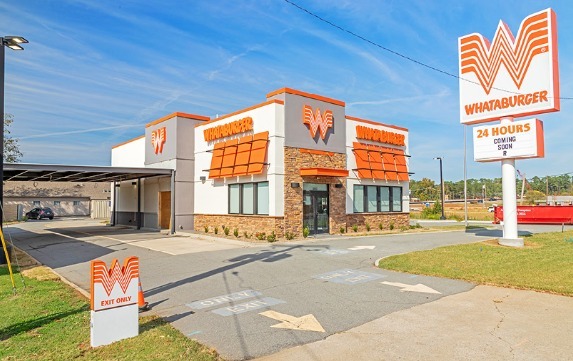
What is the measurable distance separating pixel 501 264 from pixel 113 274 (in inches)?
413

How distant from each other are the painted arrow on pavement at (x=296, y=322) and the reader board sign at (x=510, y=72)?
12.9m

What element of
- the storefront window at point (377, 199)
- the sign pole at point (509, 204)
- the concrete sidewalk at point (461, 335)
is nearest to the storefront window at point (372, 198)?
the storefront window at point (377, 199)

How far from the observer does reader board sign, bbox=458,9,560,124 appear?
14.6m

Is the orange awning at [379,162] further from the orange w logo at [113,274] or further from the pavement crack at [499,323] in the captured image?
the orange w logo at [113,274]

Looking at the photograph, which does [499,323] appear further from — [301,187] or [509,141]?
[301,187]

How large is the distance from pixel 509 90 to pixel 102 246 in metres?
17.9

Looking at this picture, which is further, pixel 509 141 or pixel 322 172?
pixel 322 172

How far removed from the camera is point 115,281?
19.1ft

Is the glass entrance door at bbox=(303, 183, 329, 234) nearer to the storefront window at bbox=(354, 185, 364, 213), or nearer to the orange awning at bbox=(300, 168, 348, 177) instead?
the orange awning at bbox=(300, 168, 348, 177)

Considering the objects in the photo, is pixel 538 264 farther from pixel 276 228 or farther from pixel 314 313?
pixel 276 228

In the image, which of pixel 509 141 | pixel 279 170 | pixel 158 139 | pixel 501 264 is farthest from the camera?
pixel 158 139

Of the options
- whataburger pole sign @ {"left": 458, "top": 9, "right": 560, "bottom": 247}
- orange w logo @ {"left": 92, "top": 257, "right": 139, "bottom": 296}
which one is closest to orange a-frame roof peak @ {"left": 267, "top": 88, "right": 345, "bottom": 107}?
whataburger pole sign @ {"left": 458, "top": 9, "right": 560, "bottom": 247}

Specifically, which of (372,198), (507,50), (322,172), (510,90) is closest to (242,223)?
(322,172)

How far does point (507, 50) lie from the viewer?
51.5 ft
